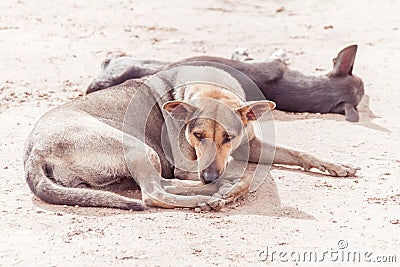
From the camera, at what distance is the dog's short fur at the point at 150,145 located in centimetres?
534

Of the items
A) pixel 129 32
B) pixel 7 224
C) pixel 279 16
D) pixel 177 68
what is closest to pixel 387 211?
pixel 177 68

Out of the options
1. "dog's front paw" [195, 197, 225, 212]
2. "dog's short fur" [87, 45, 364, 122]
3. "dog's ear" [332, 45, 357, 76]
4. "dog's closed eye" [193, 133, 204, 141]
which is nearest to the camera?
"dog's front paw" [195, 197, 225, 212]

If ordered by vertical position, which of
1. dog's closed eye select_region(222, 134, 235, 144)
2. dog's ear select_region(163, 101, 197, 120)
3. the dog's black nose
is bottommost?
the dog's black nose

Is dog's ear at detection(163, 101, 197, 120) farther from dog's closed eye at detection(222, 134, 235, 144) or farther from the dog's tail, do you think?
the dog's tail

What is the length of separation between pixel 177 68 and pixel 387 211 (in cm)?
224

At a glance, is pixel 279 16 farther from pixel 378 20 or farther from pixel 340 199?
pixel 340 199

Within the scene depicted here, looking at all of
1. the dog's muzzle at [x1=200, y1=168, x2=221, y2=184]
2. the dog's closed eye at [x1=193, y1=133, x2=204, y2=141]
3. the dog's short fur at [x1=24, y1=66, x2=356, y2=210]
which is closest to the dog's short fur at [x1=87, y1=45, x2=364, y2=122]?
the dog's short fur at [x1=24, y1=66, x2=356, y2=210]

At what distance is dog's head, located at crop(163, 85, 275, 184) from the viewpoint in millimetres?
5430

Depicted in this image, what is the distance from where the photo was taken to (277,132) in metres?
7.45

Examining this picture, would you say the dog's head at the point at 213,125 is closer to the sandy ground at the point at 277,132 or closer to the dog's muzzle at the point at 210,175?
the dog's muzzle at the point at 210,175

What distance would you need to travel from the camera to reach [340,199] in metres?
5.65

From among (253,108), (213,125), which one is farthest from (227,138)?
(253,108)

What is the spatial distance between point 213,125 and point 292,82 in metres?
3.16

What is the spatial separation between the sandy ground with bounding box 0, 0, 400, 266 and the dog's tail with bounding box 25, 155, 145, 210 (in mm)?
57
